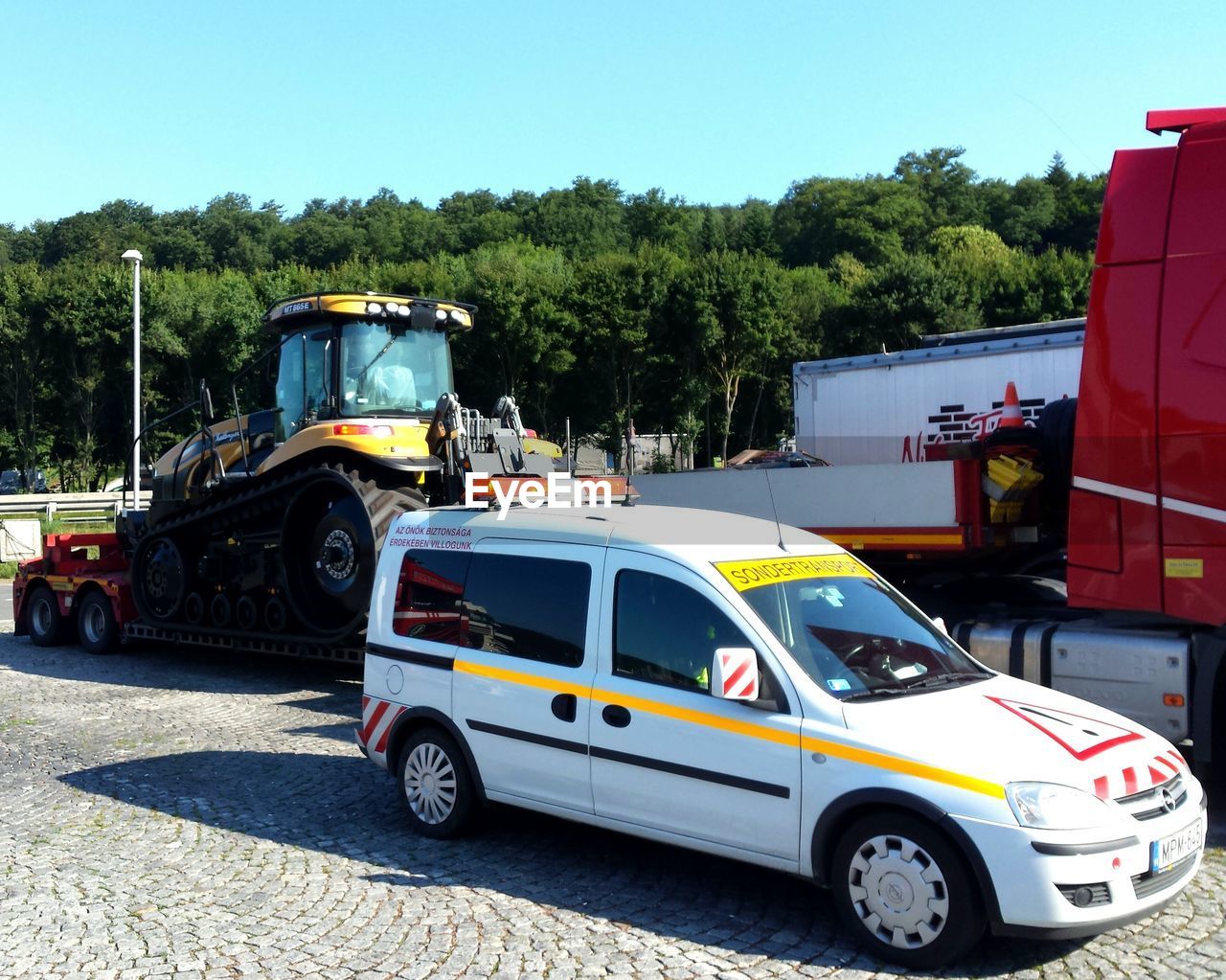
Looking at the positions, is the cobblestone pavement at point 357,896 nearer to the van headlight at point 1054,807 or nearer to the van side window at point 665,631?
the van headlight at point 1054,807

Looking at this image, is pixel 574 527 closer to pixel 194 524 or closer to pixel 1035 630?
pixel 1035 630

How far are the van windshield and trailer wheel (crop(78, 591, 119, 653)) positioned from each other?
10308 mm

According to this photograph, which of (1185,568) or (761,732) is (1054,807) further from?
(1185,568)

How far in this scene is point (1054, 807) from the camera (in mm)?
4113

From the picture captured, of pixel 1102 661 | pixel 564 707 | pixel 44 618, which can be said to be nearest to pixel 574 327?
pixel 44 618

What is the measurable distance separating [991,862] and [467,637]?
9.39ft

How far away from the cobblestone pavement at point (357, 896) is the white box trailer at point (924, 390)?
6.08m

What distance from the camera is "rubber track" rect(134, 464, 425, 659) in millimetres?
10586

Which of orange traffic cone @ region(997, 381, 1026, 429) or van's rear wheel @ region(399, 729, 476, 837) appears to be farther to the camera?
orange traffic cone @ region(997, 381, 1026, 429)

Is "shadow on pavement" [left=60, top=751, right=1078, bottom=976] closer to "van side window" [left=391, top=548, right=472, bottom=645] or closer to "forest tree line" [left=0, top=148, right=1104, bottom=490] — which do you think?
"van side window" [left=391, top=548, right=472, bottom=645]

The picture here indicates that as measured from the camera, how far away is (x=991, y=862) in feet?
13.4

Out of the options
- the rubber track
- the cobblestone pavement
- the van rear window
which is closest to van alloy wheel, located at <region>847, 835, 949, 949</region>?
the cobblestone pavement

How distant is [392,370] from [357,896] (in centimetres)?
724

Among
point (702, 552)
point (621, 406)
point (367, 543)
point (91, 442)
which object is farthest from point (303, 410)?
point (91, 442)
